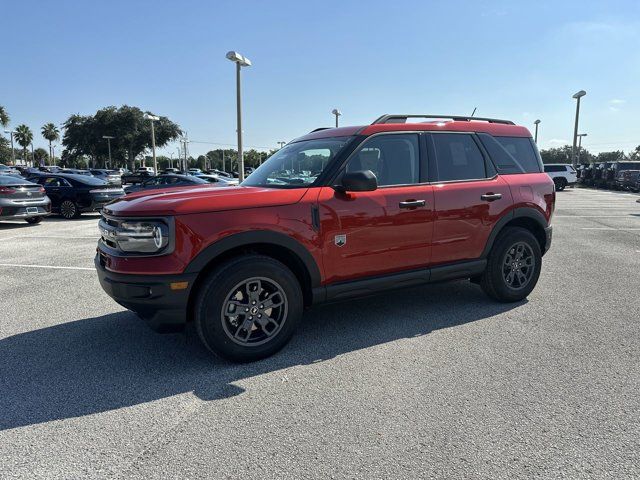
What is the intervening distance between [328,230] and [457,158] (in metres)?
1.76

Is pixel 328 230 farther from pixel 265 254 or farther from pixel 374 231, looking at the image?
pixel 265 254

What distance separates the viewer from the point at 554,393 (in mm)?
3086

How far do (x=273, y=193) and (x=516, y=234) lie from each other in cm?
284

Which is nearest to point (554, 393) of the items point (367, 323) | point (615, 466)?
point (615, 466)

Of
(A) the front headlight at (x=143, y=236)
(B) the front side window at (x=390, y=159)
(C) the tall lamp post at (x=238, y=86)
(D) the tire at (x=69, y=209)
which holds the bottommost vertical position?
(D) the tire at (x=69, y=209)

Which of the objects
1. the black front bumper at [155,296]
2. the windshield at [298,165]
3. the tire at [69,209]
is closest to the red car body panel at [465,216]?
the windshield at [298,165]

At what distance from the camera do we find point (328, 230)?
148 inches

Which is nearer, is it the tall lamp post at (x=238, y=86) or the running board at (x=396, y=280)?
the running board at (x=396, y=280)

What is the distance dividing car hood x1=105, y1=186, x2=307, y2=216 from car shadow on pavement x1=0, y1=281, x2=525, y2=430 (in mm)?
1200

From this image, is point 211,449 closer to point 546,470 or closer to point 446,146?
point 546,470

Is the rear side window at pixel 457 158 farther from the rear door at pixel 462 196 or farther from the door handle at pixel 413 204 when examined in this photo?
the door handle at pixel 413 204

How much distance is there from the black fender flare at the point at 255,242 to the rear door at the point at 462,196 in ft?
4.36

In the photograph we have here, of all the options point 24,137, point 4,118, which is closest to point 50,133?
point 24,137

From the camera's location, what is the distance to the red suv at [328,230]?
11.0 feet
